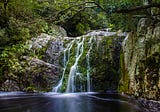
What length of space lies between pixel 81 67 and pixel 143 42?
4513 millimetres

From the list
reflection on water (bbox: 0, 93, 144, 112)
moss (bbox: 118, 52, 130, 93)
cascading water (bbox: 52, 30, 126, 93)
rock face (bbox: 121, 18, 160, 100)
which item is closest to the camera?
reflection on water (bbox: 0, 93, 144, 112)

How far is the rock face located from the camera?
8.94 meters

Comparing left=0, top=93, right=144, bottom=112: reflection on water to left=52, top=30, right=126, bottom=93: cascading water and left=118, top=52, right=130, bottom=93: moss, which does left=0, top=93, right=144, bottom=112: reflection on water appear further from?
left=52, top=30, right=126, bottom=93: cascading water

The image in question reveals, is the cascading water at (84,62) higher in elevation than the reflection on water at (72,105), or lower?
higher

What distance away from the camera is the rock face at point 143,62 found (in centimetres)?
894

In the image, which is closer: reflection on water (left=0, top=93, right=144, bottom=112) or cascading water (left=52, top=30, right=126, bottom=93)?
reflection on water (left=0, top=93, right=144, bottom=112)

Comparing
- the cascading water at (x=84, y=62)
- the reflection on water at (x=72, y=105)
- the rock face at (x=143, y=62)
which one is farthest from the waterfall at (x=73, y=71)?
the rock face at (x=143, y=62)

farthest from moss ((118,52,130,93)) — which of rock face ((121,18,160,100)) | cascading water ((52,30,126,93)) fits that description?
cascading water ((52,30,126,93))

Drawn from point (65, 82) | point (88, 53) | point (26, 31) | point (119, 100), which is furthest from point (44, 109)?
point (26, 31)

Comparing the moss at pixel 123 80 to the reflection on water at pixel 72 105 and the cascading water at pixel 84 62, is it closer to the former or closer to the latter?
Answer: the reflection on water at pixel 72 105

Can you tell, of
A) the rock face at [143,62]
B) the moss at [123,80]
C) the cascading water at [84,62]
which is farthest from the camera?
the cascading water at [84,62]

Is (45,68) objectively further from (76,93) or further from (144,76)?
(144,76)

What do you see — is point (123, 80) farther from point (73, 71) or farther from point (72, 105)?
point (72, 105)

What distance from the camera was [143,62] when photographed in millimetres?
9719
